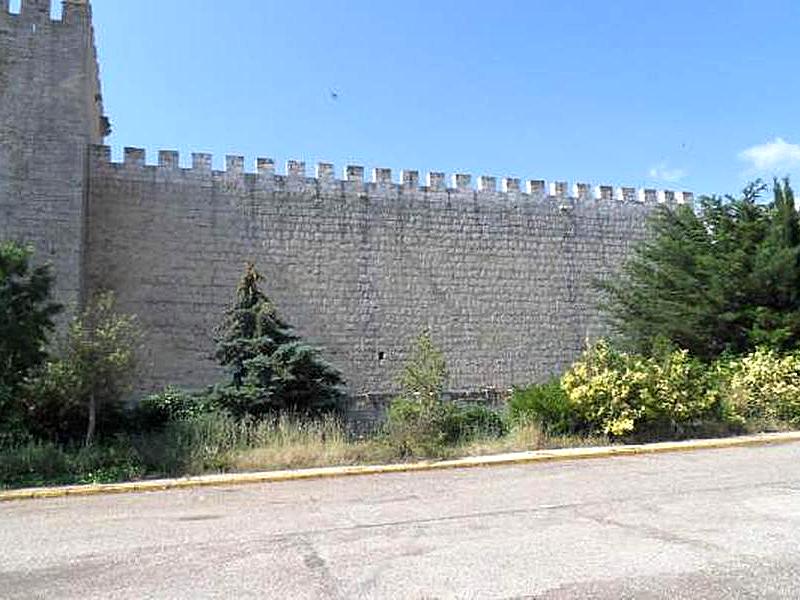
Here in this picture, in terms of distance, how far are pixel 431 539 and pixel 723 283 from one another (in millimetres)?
10780

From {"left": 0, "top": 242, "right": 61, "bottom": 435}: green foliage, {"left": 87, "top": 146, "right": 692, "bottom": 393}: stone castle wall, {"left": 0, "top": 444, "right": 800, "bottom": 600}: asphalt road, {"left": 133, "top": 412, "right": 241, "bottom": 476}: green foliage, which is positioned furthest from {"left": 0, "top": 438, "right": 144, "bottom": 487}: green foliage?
{"left": 87, "top": 146, "right": 692, "bottom": 393}: stone castle wall

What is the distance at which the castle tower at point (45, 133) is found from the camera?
45.9 feet

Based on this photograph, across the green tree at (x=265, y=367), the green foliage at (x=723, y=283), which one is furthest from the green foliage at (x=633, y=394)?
the green tree at (x=265, y=367)

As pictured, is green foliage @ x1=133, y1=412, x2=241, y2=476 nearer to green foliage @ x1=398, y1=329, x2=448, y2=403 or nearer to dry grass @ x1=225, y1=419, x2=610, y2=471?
dry grass @ x1=225, y1=419, x2=610, y2=471

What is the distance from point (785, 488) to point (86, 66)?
1466 cm

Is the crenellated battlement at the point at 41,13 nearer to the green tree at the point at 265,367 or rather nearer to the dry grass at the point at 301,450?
the green tree at the point at 265,367

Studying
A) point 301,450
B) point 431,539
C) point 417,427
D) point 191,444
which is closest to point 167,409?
point 191,444

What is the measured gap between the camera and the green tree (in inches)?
485

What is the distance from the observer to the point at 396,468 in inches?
359

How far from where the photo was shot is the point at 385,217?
17938 millimetres

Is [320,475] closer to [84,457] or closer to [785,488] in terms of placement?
[84,457]

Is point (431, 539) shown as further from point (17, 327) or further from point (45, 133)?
point (45, 133)

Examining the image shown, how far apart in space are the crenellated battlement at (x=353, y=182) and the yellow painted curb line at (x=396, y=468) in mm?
9611

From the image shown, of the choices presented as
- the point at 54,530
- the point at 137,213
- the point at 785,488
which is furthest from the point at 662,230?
the point at 54,530
